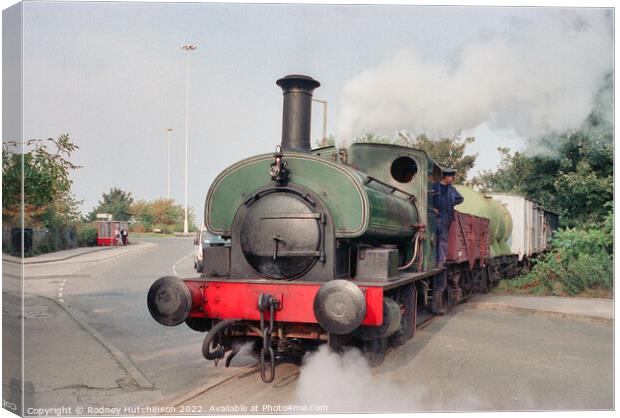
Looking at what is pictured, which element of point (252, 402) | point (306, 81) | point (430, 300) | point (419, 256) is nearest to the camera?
point (252, 402)

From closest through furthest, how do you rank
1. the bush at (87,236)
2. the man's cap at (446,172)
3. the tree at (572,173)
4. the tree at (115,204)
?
1. the tree at (572,173)
2. the tree at (115,204)
3. the man's cap at (446,172)
4. the bush at (87,236)

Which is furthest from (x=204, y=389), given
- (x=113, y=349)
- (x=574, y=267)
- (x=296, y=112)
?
(x=574, y=267)

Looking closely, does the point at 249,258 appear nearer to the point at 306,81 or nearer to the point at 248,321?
the point at 248,321

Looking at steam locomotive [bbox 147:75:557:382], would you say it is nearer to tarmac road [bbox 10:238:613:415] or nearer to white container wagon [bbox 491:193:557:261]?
tarmac road [bbox 10:238:613:415]

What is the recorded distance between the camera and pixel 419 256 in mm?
7707

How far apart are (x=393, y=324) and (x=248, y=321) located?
1447mm

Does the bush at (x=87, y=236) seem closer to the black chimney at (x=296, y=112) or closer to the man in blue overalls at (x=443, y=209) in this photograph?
the man in blue overalls at (x=443, y=209)

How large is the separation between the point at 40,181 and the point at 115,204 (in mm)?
3222

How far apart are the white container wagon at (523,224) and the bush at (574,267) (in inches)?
73.0

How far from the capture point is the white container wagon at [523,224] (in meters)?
16.1

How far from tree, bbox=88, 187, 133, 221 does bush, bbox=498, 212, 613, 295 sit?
626 centimetres

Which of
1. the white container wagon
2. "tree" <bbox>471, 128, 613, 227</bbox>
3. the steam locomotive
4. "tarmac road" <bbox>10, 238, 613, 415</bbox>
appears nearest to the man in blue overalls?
"tree" <bbox>471, 128, 613, 227</bbox>

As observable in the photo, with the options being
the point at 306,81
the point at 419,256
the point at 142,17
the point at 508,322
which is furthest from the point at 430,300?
→ the point at 142,17

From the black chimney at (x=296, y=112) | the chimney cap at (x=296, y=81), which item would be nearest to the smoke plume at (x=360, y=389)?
the black chimney at (x=296, y=112)
